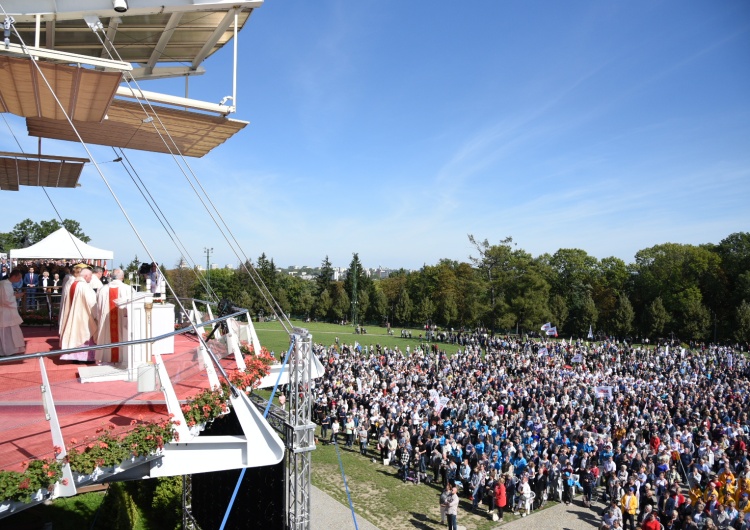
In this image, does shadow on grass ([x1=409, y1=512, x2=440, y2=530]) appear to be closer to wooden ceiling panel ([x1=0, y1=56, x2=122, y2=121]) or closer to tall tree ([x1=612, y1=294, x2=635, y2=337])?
wooden ceiling panel ([x1=0, y1=56, x2=122, y2=121])

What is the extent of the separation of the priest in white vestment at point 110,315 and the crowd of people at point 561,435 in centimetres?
767

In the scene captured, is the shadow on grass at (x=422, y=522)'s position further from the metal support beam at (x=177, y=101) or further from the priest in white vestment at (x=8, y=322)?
the metal support beam at (x=177, y=101)

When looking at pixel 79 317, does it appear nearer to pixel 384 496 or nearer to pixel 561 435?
pixel 384 496

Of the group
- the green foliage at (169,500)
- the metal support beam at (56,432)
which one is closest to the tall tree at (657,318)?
the green foliage at (169,500)

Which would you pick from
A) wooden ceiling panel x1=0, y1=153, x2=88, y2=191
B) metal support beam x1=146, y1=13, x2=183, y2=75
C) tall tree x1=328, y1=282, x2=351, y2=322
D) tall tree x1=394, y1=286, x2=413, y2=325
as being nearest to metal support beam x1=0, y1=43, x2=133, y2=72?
metal support beam x1=146, y1=13, x2=183, y2=75

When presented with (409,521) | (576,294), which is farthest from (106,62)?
(576,294)

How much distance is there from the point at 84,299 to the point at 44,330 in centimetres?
435

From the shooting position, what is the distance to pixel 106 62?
566 centimetres

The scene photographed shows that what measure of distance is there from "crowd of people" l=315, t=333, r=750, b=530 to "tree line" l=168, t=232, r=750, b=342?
850 inches

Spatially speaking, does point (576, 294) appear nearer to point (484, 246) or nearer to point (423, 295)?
point (484, 246)

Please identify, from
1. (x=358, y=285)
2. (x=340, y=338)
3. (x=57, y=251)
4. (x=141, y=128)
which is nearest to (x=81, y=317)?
(x=141, y=128)

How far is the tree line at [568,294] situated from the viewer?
4625 centimetres

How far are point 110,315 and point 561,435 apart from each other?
12.4 meters

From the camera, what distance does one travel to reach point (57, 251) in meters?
18.7
